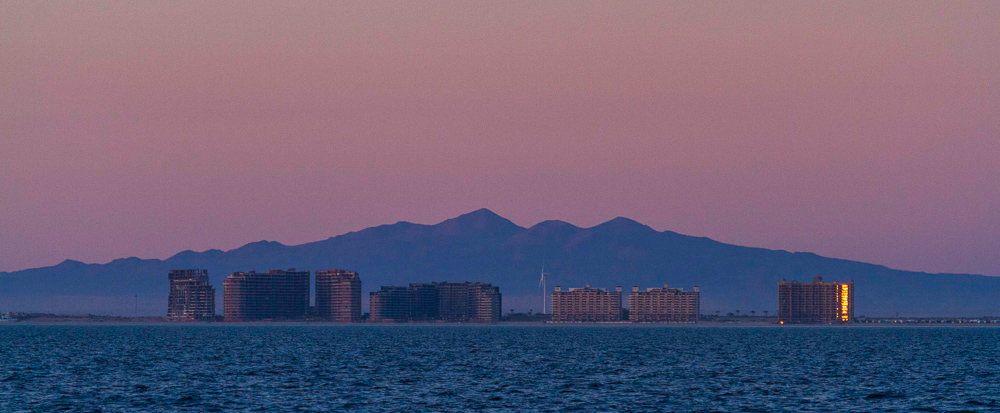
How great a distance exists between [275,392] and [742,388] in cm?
4418

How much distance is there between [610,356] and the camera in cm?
18075

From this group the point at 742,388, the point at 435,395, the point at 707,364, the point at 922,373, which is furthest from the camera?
the point at 707,364

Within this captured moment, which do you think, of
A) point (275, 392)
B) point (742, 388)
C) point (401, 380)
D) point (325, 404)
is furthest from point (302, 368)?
point (742, 388)

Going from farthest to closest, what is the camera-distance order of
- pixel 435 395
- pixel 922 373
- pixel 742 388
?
pixel 922 373
pixel 742 388
pixel 435 395

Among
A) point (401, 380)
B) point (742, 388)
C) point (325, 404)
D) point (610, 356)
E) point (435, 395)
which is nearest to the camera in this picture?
point (325, 404)

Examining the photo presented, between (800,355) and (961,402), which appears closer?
(961,402)

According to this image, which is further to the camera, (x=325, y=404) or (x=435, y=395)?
(x=435, y=395)

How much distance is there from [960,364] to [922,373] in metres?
27.6

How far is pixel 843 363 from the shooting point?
165 m

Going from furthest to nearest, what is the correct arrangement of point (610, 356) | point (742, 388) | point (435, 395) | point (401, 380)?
point (610, 356)
point (401, 380)
point (742, 388)
point (435, 395)

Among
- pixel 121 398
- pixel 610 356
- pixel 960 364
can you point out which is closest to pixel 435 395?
pixel 121 398

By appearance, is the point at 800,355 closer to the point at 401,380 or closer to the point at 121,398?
the point at 401,380

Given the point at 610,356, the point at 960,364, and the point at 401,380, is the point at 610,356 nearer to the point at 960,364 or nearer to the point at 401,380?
the point at 960,364

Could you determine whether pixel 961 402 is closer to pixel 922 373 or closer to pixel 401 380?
pixel 922 373
